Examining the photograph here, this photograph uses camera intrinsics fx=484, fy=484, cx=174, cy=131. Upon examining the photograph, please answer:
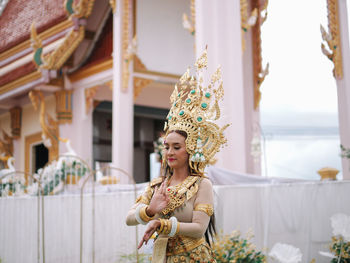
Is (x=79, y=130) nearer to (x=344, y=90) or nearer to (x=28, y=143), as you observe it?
(x=28, y=143)

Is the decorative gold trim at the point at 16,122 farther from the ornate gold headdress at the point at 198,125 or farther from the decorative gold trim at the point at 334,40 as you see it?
the ornate gold headdress at the point at 198,125

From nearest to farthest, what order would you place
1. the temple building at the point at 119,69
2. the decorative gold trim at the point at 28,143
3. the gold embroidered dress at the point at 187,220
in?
the gold embroidered dress at the point at 187,220 < the temple building at the point at 119,69 < the decorative gold trim at the point at 28,143

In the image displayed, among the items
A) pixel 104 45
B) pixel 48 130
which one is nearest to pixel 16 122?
pixel 48 130

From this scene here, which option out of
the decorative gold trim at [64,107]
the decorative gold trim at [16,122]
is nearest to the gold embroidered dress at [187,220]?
the decorative gold trim at [64,107]

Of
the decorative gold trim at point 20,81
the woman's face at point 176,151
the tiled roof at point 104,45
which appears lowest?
the woman's face at point 176,151

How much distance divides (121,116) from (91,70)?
2.16 m

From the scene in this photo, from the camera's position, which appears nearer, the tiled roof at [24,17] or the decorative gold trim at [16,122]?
the tiled roof at [24,17]

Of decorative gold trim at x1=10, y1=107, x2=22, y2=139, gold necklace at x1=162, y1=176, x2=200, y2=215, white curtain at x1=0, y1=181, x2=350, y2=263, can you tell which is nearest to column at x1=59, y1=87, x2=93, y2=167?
decorative gold trim at x1=10, y1=107, x2=22, y2=139

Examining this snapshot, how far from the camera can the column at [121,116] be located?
7934mm

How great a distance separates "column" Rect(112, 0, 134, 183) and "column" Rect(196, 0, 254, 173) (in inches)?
120

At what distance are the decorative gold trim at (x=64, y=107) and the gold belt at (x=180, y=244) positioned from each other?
8.20 m

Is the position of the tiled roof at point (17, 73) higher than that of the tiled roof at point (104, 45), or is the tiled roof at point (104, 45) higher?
the tiled roof at point (104, 45)

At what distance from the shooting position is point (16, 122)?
39.2 feet

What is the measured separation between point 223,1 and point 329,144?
7.84m
